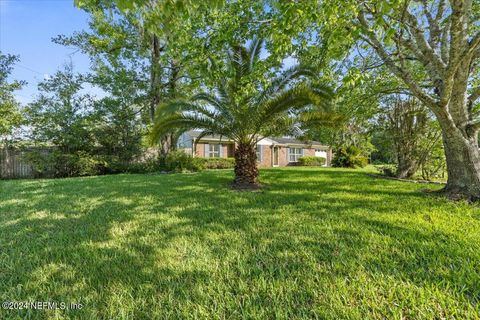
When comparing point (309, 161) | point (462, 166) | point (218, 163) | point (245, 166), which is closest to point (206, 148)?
point (218, 163)

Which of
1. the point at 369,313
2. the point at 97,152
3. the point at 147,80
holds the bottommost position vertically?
the point at 369,313

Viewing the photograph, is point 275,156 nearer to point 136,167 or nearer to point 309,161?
point 309,161

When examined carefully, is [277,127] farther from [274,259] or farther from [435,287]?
[435,287]

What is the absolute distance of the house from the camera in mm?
21266

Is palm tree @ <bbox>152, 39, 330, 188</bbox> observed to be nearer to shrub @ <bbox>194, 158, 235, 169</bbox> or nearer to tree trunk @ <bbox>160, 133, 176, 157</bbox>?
tree trunk @ <bbox>160, 133, 176, 157</bbox>

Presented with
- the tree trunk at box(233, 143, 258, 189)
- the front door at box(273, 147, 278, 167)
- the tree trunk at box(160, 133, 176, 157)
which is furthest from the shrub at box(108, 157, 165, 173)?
the front door at box(273, 147, 278, 167)

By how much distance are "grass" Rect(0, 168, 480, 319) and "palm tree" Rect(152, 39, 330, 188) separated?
317 cm

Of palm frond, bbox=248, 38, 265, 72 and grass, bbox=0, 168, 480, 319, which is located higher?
palm frond, bbox=248, 38, 265, 72

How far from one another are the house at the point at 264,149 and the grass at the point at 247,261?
15435 millimetres

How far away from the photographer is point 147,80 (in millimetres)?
15344

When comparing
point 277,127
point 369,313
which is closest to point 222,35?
point 277,127

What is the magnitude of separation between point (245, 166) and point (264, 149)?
1677cm

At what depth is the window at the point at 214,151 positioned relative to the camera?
855 inches

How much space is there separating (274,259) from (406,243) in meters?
1.74
